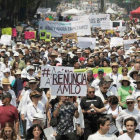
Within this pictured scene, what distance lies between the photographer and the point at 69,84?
11.6m

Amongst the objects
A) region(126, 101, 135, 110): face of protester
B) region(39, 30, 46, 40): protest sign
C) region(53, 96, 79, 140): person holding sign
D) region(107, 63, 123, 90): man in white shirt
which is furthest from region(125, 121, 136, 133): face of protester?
region(39, 30, 46, 40): protest sign

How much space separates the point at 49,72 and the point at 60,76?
1.09 m

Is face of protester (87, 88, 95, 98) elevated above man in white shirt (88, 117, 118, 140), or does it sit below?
above

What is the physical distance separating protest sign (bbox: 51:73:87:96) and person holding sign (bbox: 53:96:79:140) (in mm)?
418

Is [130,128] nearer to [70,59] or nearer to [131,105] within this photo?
[131,105]

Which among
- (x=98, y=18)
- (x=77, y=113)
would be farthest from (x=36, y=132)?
(x=98, y=18)

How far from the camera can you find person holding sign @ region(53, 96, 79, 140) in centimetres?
1096

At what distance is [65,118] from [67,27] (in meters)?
18.0

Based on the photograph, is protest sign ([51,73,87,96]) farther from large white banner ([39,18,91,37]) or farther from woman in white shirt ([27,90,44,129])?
large white banner ([39,18,91,37])

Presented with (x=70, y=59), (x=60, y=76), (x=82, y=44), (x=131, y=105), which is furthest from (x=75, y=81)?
(x=82, y=44)

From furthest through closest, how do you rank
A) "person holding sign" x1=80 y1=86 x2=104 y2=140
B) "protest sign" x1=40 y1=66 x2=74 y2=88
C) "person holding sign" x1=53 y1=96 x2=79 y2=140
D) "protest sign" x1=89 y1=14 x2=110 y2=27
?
"protest sign" x1=89 y1=14 x2=110 y2=27 < "protest sign" x1=40 y1=66 x2=74 y2=88 < "person holding sign" x1=80 y1=86 x2=104 y2=140 < "person holding sign" x1=53 y1=96 x2=79 y2=140

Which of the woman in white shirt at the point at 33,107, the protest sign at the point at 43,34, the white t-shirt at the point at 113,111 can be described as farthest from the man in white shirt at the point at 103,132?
the protest sign at the point at 43,34

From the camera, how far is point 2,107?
1141 centimetres

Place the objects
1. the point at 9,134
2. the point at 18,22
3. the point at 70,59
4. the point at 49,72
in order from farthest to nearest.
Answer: the point at 18,22, the point at 70,59, the point at 49,72, the point at 9,134
